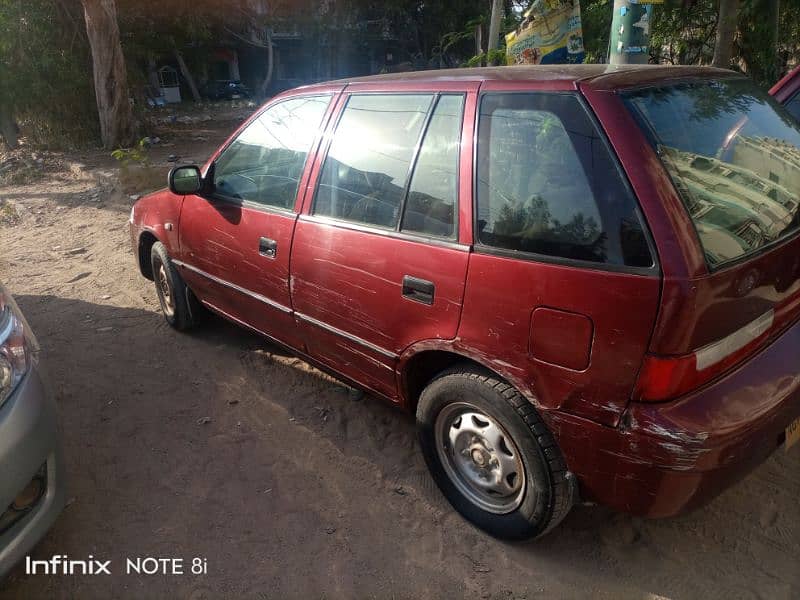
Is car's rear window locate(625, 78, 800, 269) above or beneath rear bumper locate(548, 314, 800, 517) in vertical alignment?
above

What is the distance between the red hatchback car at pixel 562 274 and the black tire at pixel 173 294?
59.5 inches

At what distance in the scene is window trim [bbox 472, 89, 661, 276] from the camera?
1.77 metres

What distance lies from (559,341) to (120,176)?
8.52m

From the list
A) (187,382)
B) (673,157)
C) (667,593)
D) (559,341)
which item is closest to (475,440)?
(559,341)

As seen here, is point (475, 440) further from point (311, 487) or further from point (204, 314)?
point (204, 314)

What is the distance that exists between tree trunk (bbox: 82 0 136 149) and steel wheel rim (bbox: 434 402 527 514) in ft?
35.0

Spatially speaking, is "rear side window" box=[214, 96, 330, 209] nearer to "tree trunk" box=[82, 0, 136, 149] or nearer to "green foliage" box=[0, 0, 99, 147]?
"tree trunk" box=[82, 0, 136, 149]

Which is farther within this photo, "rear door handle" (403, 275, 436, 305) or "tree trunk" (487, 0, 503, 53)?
"tree trunk" (487, 0, 503, 53)

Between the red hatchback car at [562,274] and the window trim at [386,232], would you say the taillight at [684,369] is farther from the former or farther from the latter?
the window trim at [386,232]

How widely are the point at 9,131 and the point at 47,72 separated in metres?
1.72

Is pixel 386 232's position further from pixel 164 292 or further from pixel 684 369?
pixel 164 292

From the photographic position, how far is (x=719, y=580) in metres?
2.21

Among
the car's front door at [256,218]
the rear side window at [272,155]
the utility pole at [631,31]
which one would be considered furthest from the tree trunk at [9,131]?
the utility pole at [631,31]

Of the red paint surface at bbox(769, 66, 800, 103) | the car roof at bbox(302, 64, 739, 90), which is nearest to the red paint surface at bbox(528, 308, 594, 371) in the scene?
the car roof at bbox(302, 64, 739, 90)
